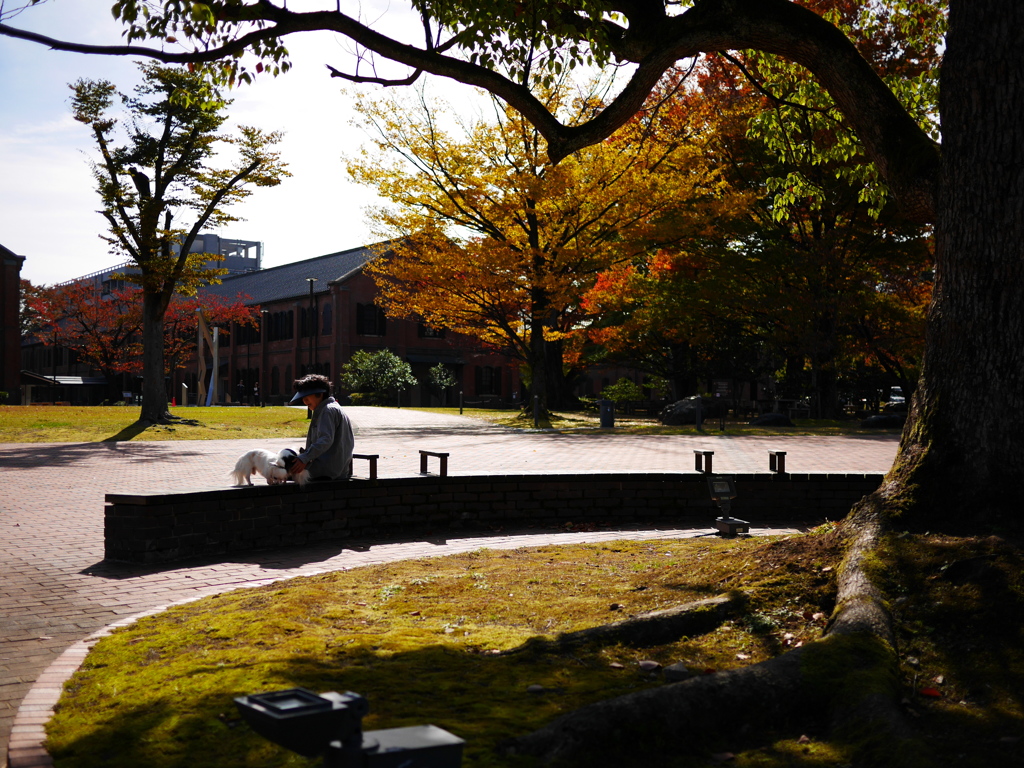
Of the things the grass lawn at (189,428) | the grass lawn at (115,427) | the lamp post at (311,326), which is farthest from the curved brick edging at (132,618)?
the lamp post at (311,326)

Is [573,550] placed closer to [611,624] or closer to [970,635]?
[611,624]

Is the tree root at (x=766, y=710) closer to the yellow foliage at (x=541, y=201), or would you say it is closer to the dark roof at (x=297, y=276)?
the yellow foliage at (x=541, y=201)

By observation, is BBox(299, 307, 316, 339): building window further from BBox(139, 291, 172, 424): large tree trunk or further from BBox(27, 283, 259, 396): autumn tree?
BBox(139, 291, 172, 424): large tree trunk

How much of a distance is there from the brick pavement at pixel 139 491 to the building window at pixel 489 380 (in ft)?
136

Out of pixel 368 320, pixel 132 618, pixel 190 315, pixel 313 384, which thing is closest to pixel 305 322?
pixel 368 320

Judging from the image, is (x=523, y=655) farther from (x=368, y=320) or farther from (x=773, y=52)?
(x=368, y=320)

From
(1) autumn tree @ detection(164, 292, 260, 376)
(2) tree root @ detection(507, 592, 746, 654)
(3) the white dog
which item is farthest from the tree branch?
(1) autumn tree @ detection(164, 292, 260, 376)

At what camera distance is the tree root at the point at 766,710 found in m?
3.08

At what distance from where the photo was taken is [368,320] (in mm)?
58469

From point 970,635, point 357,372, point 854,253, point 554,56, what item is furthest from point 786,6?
point 357,372

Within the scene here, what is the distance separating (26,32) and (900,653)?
663 centimetres

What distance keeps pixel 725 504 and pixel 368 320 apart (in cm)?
5123

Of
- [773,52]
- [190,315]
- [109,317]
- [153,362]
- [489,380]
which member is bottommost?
[153,362]

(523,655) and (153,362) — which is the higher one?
(153,362)
